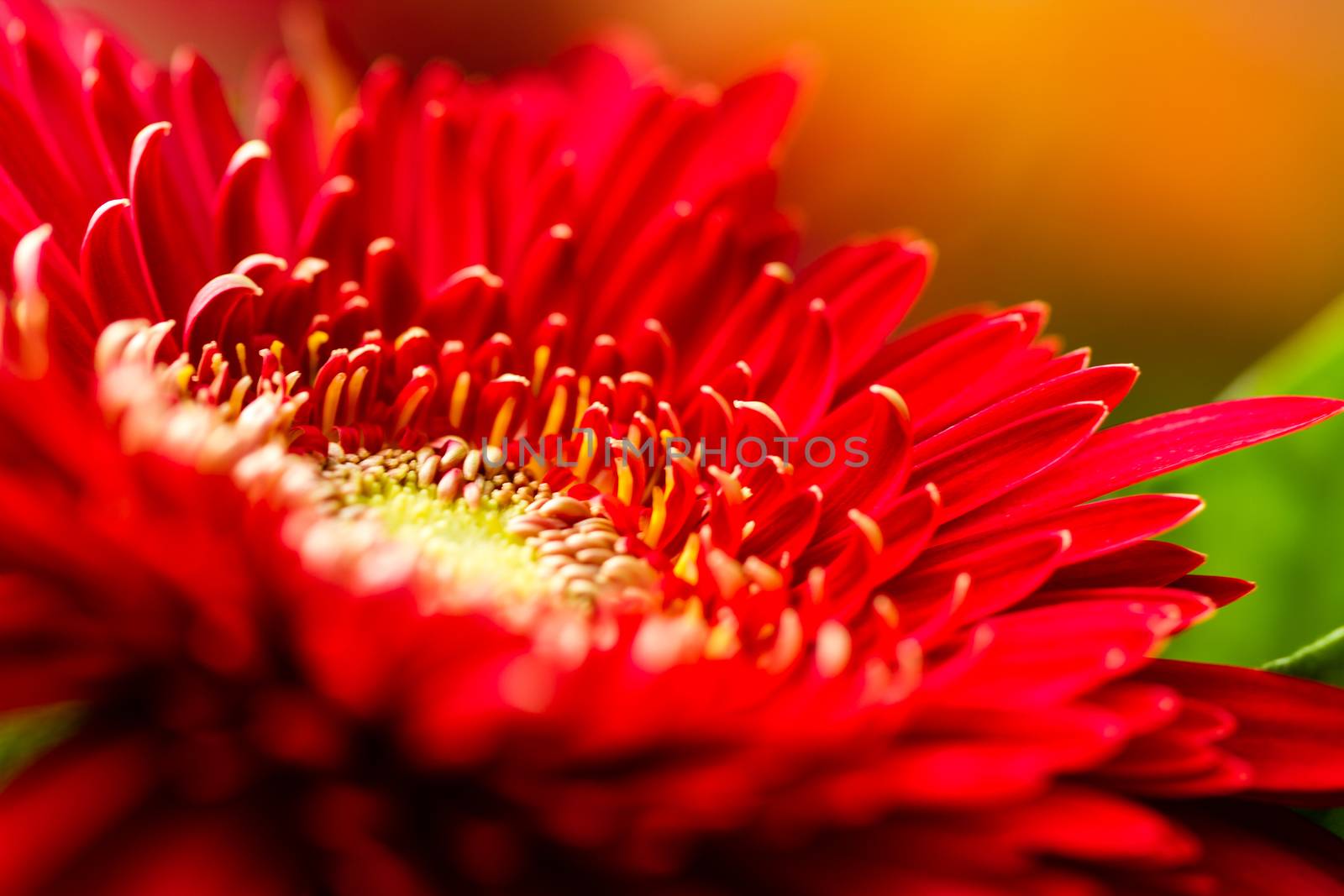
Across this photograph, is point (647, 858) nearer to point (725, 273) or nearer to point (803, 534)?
point (803, 534)

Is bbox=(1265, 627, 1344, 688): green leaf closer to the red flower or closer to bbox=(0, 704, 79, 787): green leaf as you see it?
the red flower

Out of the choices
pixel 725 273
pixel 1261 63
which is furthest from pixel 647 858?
pixel 1261 63

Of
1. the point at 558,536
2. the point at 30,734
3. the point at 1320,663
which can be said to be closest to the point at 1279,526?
the point at 1320,663

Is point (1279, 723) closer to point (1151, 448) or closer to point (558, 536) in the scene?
point (1151, 448)

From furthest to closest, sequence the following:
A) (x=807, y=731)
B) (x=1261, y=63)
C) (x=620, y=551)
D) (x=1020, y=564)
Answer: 1. (x=1261, y=63)
2. (x=620, y=551)
3. (x=1020, y=564)
4. (x=807, y=731)

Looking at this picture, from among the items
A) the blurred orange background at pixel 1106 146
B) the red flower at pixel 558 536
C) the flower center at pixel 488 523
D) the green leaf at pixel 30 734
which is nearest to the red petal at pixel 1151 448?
the red flower at pixel 558 536

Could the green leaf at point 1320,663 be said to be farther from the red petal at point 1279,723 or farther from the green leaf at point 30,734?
the green leaf at point 30,734

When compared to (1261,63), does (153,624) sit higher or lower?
lower
